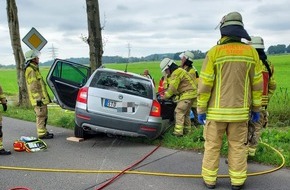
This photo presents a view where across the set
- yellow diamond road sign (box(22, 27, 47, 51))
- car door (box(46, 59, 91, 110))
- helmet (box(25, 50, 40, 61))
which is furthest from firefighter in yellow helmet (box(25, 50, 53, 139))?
yellow diamond road sign (box(22, 27, 47, 51))

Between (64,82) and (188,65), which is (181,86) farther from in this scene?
(64,82)

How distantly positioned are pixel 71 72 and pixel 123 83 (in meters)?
1.82

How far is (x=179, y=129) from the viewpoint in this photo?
7824mm

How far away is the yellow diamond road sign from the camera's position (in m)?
11.0

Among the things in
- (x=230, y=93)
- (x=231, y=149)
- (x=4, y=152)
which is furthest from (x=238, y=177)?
(x=4, y=152)

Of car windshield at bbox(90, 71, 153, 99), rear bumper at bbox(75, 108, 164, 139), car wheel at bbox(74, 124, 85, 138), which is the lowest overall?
car wheel at bbox(74, 124, 85, 138)

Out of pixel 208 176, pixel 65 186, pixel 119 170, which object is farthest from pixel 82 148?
pixel 208 176

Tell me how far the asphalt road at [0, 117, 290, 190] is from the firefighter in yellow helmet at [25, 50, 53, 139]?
21.7 inches

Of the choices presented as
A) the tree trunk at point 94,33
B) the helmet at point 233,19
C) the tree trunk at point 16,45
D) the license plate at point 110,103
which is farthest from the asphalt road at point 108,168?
the tree trunk at point 16,45

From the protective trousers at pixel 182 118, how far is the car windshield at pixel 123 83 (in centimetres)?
99

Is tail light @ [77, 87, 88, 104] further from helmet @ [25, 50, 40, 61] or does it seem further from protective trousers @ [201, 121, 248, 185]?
protective trousers @ [201, 121, 248, 185]

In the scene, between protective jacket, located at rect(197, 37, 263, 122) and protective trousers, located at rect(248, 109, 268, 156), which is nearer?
protective jacket, located at rect(197, 37, 263, 122)

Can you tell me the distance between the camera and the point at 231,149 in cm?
483

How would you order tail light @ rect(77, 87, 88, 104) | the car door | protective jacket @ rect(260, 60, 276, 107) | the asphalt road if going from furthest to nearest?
the car door, tail light @ rect(77, 87, 88, 104), protective jacket @ rect(260, 60, 276, 107), the asphalt road
